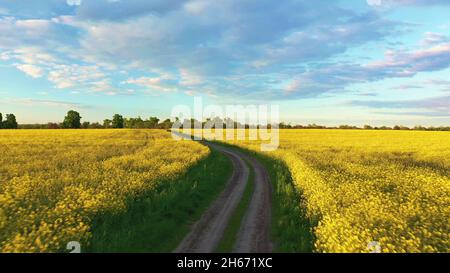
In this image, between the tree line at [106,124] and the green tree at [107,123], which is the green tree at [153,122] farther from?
the green tree at [107,123]

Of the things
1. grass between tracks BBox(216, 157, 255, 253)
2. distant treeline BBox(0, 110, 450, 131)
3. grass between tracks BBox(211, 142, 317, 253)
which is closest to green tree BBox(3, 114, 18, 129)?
distant treeline BBox(0, 110, 450, 131)

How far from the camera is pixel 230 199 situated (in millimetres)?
19250

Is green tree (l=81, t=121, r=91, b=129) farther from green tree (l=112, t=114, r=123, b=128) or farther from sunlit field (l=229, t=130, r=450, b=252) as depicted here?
sunlit field (l=229, t=130, r=450, b=252)

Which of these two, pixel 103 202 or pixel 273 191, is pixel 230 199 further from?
pixel 103 202

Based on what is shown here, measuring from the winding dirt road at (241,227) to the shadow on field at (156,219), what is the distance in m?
0.52

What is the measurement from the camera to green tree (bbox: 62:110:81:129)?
A: 155 meters

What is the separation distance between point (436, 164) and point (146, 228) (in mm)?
29083

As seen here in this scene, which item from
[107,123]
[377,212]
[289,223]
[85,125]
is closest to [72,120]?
[85,125]

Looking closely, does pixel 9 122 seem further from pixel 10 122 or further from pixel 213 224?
pixel 213 224

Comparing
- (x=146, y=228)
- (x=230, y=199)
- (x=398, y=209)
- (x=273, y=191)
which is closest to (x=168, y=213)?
(x=146, y=228)

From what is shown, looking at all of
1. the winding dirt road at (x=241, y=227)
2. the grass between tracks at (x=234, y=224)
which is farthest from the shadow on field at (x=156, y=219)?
the grass between tracks at (x=234, y=224)

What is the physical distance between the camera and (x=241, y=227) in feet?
46.8

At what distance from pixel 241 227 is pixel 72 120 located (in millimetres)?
156953

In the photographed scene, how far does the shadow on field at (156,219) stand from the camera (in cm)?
1233
